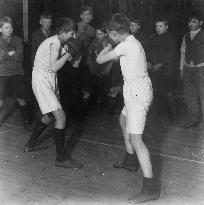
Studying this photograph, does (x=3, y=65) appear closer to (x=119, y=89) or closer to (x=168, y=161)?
(x=119, y=89)

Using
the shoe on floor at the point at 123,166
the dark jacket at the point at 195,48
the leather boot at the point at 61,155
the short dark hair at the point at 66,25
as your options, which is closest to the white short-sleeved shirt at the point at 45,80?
the short dark hair at the point at 66,25

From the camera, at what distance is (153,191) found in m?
4.40

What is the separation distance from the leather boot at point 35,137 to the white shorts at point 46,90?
545mm

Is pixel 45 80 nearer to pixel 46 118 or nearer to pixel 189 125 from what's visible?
pixel 46 118

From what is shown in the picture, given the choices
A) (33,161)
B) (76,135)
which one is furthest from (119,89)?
(33,161)

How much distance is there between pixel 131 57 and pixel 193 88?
315 centimetres

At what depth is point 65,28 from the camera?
5.09 metres

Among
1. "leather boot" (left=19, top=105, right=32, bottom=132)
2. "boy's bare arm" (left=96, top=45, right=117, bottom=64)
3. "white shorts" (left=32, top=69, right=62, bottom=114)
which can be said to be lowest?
"leather boot" (left=19, top=105, right=32, bottom=132)

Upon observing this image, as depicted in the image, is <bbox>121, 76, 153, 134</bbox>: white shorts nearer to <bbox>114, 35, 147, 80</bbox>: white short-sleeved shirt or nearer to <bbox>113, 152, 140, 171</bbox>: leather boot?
<bbox>114, 35, 147, 80</bbox>: white short-sleeved shirt

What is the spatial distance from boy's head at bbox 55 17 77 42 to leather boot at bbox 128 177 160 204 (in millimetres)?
2032

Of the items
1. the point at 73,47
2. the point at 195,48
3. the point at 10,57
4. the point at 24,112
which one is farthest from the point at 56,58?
the point at 195,48

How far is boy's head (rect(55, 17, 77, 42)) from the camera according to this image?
5059 millimetres

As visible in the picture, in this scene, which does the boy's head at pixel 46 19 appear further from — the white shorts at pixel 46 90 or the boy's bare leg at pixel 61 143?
the boy's bare leg at pixel 61 143

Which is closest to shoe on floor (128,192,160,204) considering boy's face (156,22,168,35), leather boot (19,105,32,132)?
leather boot (19,105,32,132)
